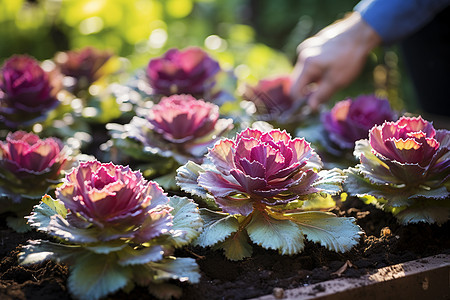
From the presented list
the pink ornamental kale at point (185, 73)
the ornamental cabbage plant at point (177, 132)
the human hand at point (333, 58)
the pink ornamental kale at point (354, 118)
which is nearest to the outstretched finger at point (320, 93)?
the human hand at point (333, 58)

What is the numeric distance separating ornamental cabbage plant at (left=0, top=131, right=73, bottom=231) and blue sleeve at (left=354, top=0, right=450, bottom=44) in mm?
1156

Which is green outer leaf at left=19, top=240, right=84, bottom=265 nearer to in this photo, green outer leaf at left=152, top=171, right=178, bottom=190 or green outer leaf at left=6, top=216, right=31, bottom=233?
green outer leaf at left=6, top=216, right=31, bottom=233

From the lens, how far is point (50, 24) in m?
3.02

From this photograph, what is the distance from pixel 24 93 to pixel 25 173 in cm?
51

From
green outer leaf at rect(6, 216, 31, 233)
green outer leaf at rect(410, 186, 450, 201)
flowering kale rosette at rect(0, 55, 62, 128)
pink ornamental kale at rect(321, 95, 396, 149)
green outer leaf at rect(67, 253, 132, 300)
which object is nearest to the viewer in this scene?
green outer leaf at rect(67, 253, 132, 300)

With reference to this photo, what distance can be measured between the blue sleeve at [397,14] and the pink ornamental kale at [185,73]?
22.8 inches

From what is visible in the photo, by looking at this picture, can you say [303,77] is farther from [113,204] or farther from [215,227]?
[113,204]

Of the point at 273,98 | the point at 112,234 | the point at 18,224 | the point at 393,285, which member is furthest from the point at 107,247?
the point at 273,98

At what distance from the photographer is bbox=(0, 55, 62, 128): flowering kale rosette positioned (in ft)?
5.60

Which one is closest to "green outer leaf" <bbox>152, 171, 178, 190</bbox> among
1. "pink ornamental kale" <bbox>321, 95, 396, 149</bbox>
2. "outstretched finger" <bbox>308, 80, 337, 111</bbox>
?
"pink ornamental kale" <bbox>321, 95, 396, 149</bbox>

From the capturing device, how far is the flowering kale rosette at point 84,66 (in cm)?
210

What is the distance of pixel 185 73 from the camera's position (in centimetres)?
184

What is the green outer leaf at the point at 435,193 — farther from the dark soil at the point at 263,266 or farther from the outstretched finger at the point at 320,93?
the outstretched finger at the point at 320,93

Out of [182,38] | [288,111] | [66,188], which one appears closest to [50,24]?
[182,38]
